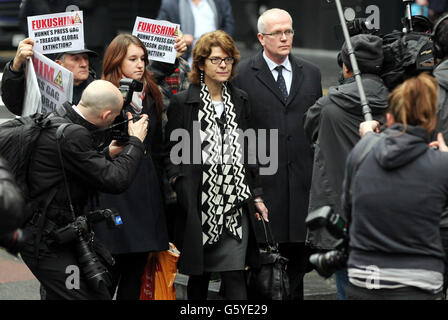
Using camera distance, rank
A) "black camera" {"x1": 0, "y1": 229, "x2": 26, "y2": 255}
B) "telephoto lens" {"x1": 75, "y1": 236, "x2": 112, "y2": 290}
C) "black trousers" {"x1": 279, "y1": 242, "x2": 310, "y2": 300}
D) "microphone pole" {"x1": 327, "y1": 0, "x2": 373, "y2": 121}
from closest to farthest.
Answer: "black camera" {"x1": 0, "y1": 229, "x2": 26, "y2": 255}
"telephoto lens" {"x1": 75, "y1": 236, "x2": 112, "y2": 290}
"microphone pole" {"x1": 327, "y1": 0, "x2": 373, "y2": 121}
"black trousers" {"x1": 279, "y1": 242, "x2": 310, "y2": 300}

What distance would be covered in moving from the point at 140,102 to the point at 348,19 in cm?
168

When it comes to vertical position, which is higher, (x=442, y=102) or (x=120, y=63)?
(x=120, y=63)

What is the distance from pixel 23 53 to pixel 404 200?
3094 mm

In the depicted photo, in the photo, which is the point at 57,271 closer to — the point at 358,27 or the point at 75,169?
the point at 75,169

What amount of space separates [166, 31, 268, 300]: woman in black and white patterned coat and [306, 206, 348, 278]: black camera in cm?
152

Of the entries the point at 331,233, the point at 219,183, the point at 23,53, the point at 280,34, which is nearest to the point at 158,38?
the point at 280,34

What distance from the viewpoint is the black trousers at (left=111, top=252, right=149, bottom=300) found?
256 inches

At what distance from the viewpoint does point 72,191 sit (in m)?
5.31

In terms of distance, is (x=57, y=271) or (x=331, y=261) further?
(x=57, y=271)

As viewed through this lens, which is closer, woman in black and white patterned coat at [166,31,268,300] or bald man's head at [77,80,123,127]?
bald man's head at [77,80,123,127]

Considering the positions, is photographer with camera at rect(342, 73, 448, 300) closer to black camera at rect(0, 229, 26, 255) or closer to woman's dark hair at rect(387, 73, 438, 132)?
woman's dark hair at rect(387, 73, 438, 132)

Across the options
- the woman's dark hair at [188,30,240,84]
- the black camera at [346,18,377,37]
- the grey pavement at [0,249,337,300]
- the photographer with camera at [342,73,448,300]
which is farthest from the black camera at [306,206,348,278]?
the grey pavement at [0,249,337,300]

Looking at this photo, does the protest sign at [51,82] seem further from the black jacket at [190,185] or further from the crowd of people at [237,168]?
the black jacket at [190,185]
